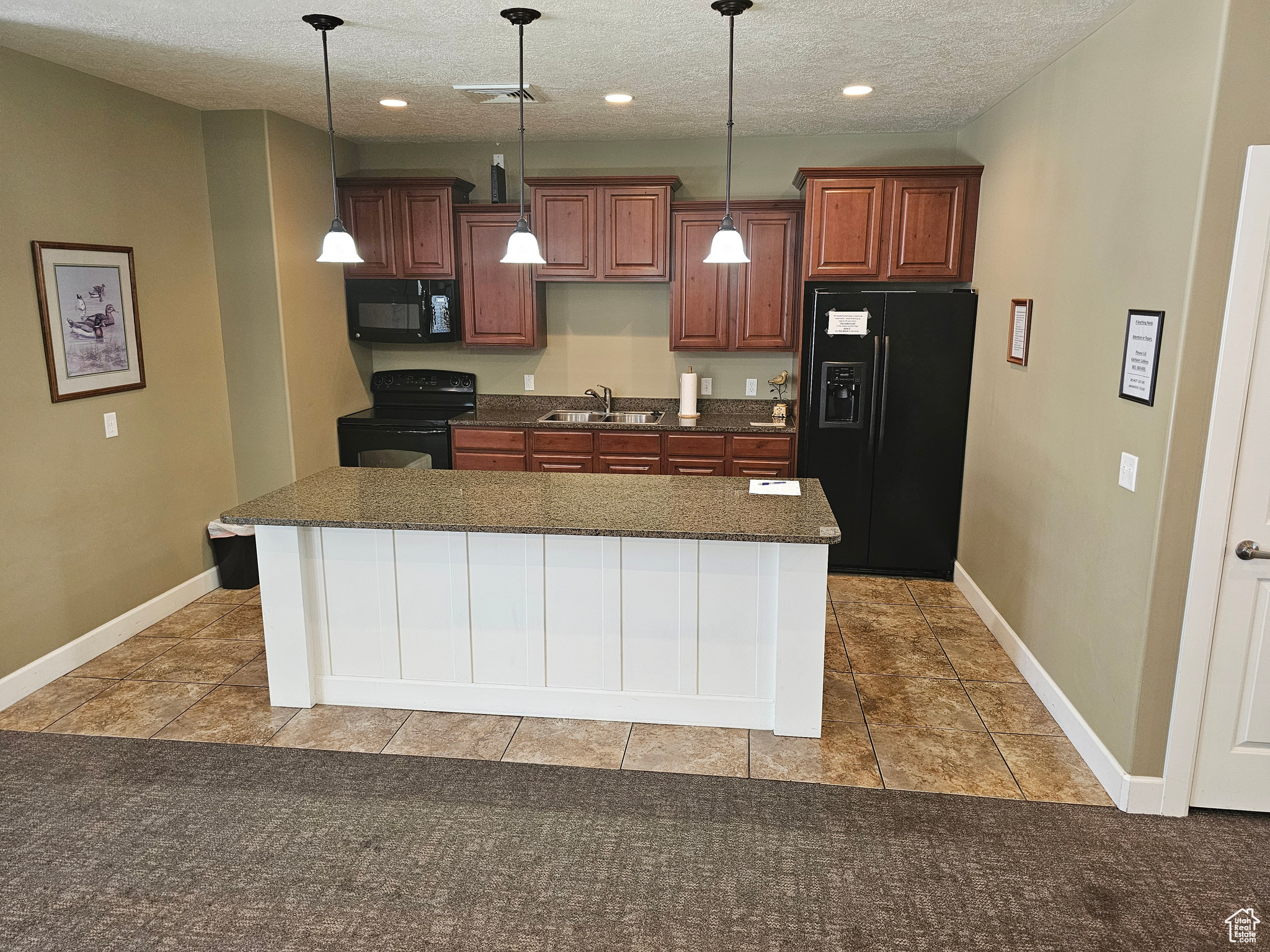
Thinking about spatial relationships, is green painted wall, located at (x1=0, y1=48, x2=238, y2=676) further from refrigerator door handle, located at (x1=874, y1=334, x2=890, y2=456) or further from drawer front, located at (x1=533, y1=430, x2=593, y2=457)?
refrigerator door handle, located at (x1=874, y1=334, x2=890, y2=456)

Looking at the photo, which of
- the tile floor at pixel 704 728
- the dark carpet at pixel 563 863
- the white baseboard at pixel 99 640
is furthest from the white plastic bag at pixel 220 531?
the dark carpet at pixel 563 863

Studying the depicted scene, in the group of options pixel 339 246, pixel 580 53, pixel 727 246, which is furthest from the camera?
pixel 580 53

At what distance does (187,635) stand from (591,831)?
8.49ft

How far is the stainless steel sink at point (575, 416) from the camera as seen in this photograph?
5.49 m

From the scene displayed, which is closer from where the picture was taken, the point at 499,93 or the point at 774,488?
the point at 774,488

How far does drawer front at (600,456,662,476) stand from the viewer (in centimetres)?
521

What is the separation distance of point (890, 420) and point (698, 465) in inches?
45.3

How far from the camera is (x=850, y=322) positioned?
474 centimetres

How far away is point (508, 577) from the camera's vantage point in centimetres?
324

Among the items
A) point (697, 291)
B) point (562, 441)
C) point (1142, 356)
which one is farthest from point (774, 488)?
point (697, 291)

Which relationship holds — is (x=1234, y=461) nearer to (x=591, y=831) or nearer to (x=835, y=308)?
(x=591, y=831)

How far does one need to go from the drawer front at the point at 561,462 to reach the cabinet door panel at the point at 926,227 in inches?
83.2

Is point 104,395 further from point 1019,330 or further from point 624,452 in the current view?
point 1019,330

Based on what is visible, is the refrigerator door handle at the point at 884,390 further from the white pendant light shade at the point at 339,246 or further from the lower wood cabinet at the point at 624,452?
the white pendant light shade at the point at 339,246
